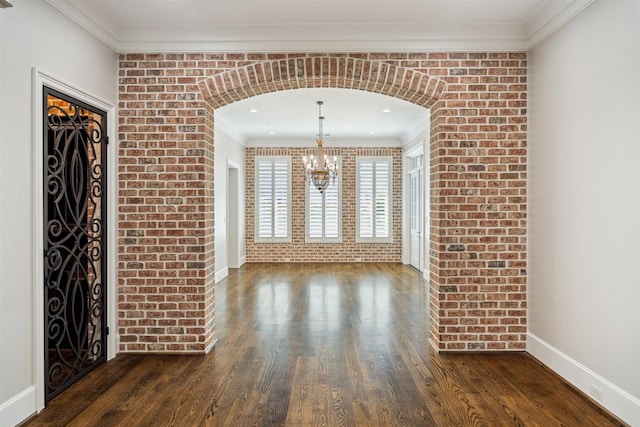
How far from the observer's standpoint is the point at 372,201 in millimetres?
9594

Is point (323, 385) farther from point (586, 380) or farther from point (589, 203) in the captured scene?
point (589, 203)

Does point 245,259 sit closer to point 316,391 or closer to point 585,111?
point 316,391

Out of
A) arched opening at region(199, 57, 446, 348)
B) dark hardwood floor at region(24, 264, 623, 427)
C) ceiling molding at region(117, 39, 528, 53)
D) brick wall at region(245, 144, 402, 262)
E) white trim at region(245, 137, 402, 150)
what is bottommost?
dark hardwood floor at region(24, 264, 623, 427)

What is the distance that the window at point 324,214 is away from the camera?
962 centimetres

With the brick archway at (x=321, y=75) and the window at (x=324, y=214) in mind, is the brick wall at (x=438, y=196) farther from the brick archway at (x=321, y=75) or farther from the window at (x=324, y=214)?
the window at (x=324, y=214)

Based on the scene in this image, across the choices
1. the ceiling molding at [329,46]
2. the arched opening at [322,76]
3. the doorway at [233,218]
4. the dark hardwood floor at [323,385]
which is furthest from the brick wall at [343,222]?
the ceiling molding at [329,46]

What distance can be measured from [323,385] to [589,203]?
2296 millimetres

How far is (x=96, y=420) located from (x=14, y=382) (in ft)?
1.76

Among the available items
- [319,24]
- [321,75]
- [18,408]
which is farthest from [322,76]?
[18,408]

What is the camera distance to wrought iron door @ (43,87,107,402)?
2881mm

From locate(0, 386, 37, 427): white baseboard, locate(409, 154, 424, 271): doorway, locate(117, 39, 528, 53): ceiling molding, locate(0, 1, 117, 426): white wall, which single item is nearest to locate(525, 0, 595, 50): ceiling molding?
locate(117, 39, 528, 53): ceiling molding

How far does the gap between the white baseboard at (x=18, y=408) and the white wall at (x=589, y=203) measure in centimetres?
369

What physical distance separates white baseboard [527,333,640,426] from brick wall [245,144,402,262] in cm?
598

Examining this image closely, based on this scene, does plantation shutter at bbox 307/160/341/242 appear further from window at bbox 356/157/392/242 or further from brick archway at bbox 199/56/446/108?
brick archway at bbox 199/56/446/108
